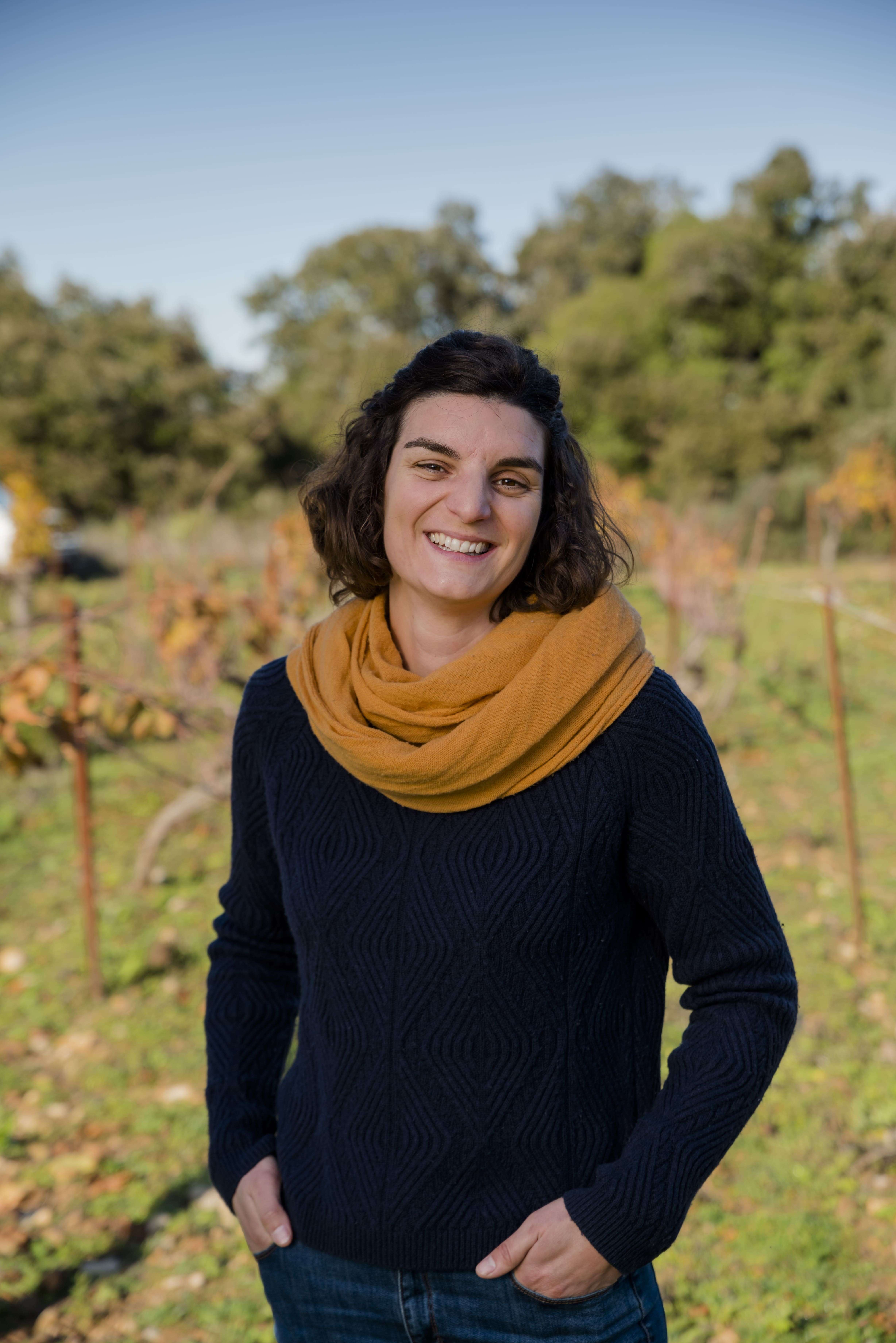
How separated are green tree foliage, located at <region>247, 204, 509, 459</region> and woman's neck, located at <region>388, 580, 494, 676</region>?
28838 millimetres

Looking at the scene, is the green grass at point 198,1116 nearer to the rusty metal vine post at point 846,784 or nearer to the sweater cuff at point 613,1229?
the rusty metal vine post at point 846,784

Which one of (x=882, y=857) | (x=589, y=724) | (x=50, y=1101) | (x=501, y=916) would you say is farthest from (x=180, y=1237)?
(x=882, y=857)

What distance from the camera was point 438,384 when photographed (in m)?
1.28

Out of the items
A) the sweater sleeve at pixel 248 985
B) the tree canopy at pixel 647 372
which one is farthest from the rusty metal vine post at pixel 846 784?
the tree canopy at pixel 647 372

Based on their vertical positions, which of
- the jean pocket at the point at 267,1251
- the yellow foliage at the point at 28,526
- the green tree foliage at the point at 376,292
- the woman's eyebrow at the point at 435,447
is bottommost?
the jean pocket at the point at 267,1251

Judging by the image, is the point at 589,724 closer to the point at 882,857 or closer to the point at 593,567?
A: the point at 593,567

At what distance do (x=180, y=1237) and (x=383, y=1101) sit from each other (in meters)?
1.88

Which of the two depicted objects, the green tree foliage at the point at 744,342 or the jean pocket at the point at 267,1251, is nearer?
the jean pocket at the point at 267,1251

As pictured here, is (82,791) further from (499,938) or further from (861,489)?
(861,489)

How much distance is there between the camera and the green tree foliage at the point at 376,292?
30.7 meters

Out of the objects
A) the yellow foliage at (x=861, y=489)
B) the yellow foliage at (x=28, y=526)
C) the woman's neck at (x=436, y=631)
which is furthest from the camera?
the yellow foliage at (x=861, y=489)

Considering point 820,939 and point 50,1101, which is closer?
point 50,1101

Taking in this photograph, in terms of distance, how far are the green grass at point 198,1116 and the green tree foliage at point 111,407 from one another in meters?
16.1

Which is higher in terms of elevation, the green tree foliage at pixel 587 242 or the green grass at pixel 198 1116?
the green tree foliage at pixel 587 242
